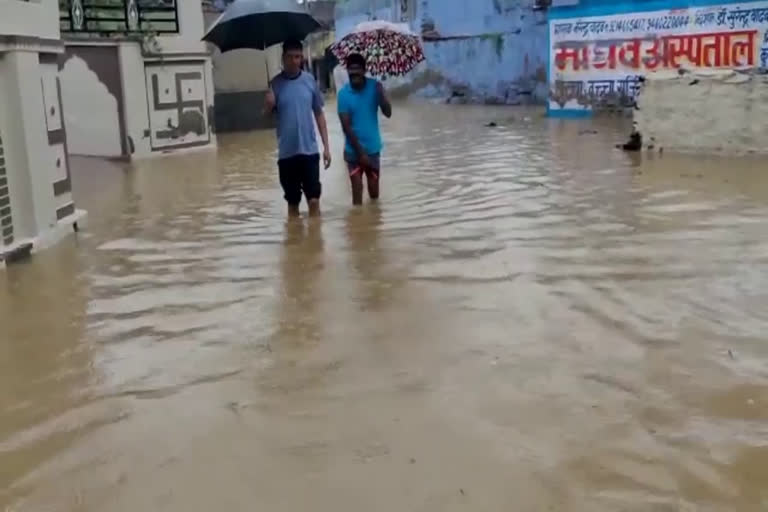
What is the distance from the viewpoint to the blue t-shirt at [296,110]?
7438mm

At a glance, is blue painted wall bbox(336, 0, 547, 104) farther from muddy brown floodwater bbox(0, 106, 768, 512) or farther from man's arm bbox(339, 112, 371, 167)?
muddy brown floodwater bbox(0, 106, 768, 512)

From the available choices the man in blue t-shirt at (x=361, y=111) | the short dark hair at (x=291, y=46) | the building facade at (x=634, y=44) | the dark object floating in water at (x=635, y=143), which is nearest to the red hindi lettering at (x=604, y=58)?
the building facade at (x=634, y=44)

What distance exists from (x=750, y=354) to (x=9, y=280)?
15.2 feet

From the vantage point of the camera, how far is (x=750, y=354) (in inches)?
161

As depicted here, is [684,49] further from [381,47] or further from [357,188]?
[357,188]

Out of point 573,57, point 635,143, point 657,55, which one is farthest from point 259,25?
point 573,57

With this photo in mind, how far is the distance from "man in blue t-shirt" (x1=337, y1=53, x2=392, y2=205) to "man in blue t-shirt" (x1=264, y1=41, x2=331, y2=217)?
35cm

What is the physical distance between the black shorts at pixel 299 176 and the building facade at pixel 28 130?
190cm

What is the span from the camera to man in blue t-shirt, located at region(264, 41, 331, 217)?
742 centimetres

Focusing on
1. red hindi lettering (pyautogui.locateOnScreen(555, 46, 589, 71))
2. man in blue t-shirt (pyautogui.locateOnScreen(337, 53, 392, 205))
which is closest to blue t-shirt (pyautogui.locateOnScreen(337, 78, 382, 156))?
man in blue t-shirt (pyautogui.locateOnScreen(337, 53, 392, 205))

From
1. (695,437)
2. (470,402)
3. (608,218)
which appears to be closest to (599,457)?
(695,437)

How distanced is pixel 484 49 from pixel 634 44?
10.7m

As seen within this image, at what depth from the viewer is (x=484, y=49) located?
2839cm

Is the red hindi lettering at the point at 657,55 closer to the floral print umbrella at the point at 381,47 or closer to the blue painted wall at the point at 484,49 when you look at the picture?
the blue painted wall at the point at 484,49
